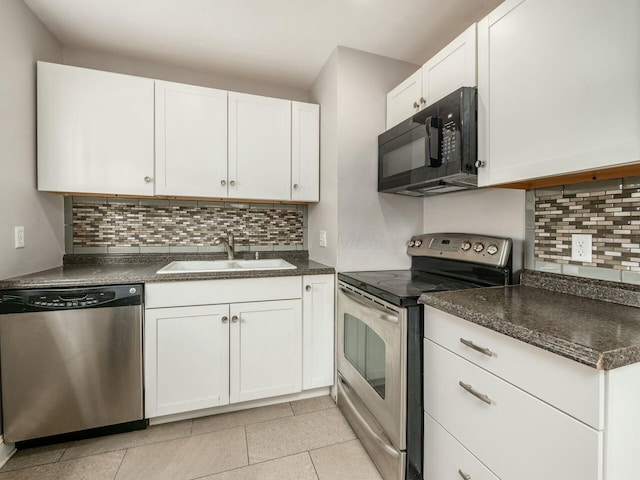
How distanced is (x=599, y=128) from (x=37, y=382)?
2.58m

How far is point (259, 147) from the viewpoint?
7.01ft

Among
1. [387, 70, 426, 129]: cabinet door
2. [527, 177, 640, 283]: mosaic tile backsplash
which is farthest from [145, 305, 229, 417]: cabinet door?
[527, 177, 640, 283]: mosaic tile backsplash

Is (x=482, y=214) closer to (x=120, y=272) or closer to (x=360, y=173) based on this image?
(x=360, y=173)

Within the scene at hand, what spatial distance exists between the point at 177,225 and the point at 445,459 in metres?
2.17

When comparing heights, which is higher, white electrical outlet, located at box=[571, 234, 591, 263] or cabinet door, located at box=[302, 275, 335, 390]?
white electrical outlet, located at box=[571, 234, 591, 263]

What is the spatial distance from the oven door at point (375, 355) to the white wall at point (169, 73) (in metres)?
1.74

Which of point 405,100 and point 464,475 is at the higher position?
point 405,100

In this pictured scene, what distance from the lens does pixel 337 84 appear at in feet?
6.34

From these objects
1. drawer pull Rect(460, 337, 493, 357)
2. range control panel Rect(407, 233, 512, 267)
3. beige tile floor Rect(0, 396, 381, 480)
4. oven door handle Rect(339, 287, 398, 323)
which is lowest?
beige tile floor Rect(0, 396, 381, 480)

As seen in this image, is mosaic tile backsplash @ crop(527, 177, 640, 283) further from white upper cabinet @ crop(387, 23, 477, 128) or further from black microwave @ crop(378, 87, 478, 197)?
white upper cabinet @ crop(387, 23, 477, 128)

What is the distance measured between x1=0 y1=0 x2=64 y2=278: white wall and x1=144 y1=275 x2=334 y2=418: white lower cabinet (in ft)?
2.44

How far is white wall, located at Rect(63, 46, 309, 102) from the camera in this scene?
80.6 inches

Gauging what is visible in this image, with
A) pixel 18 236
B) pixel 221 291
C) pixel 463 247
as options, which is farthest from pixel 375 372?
pixel 18 236

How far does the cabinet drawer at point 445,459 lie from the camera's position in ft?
3.29
